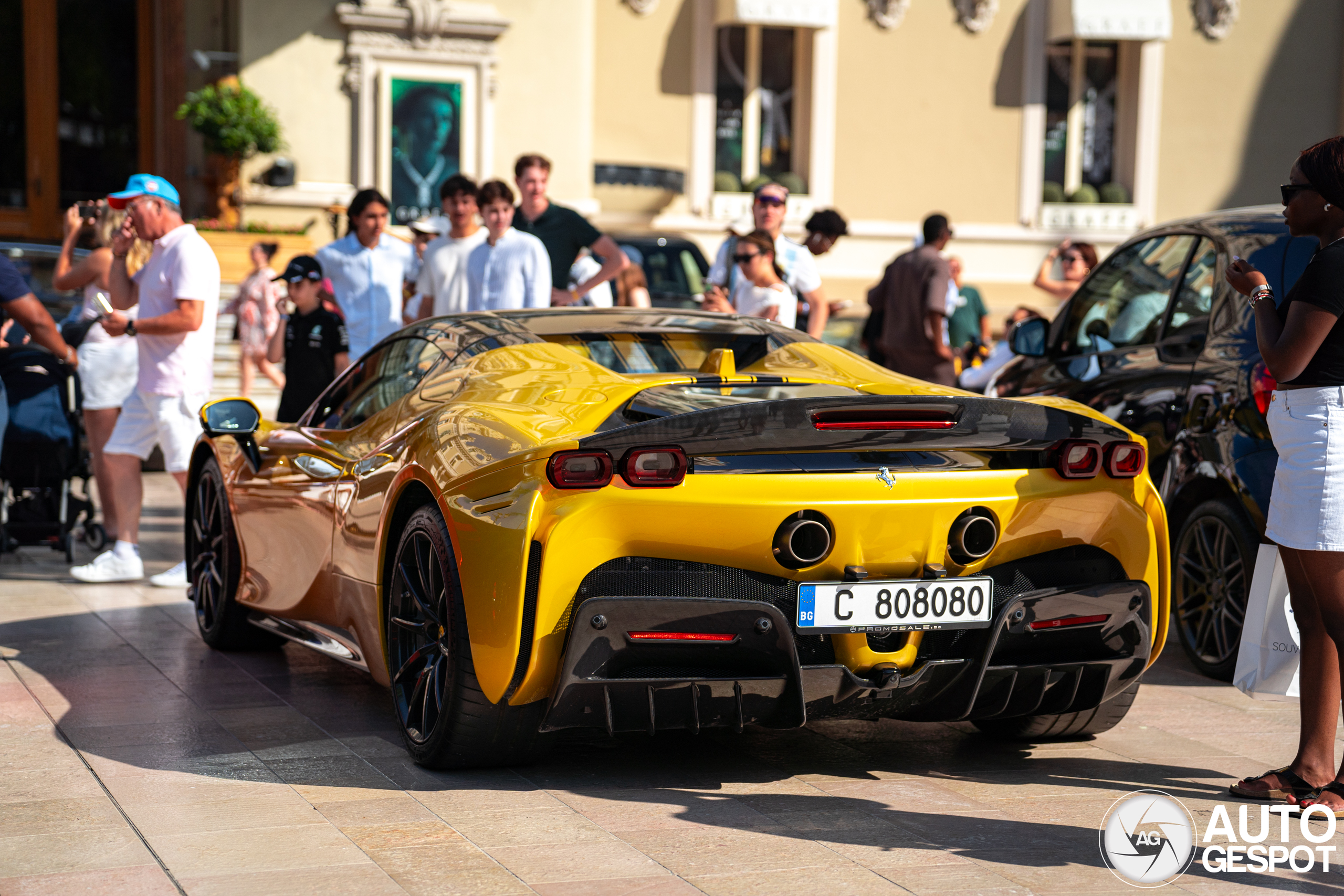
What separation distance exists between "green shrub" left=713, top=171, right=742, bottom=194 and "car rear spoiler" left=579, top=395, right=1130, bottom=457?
1863 cm

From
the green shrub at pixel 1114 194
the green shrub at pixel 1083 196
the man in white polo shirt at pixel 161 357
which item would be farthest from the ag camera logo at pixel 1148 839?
the green shrub at pixel 1114 194

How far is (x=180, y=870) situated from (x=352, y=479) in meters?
1.68

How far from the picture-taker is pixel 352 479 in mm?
5082

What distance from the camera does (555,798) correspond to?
4.25 m

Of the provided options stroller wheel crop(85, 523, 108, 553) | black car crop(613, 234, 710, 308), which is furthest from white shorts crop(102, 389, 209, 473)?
black car crop(613, 234, 710, 308)

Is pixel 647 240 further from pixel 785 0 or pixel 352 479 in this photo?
pixel 352 479

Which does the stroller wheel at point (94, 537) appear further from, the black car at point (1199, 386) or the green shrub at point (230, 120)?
the green shrub at point (230, 120)

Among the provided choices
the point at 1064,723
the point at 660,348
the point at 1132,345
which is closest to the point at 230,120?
the point at 1132,345

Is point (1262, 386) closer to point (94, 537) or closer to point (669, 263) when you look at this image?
point (94, 537)

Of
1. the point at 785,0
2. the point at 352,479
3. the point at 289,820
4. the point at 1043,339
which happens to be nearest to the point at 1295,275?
the point at 1043,339

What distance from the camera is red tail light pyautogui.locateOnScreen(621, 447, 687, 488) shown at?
4035mm

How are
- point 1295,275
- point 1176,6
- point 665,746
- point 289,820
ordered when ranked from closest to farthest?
point 289,820, point 665,746, point 1295,275, point 1176,6

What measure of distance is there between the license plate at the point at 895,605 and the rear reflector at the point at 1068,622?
154 millimetres

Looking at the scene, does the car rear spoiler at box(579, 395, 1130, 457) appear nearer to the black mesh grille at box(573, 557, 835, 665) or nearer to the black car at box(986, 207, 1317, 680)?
the black mesh grille at box(573, 557, 835, 665)
